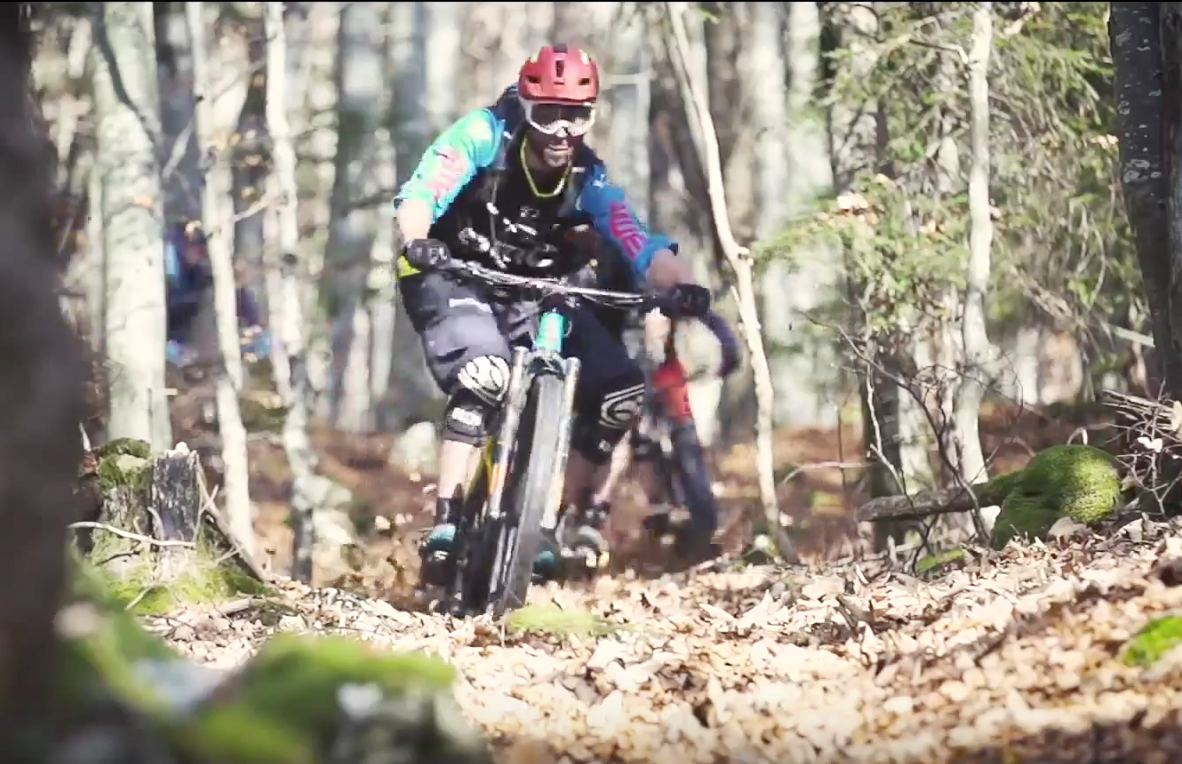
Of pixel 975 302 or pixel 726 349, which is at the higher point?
pixel 975 302

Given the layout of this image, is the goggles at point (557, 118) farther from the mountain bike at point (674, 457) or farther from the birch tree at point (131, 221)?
the birch tree at point (131, 221)

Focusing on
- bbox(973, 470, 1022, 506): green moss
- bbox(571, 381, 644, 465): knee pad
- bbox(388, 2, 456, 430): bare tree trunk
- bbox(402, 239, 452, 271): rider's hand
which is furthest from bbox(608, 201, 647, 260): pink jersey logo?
bbox(388, 2, 456, 430): bare tree trunk

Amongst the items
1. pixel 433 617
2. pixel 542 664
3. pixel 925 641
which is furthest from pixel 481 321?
pixel 925 641

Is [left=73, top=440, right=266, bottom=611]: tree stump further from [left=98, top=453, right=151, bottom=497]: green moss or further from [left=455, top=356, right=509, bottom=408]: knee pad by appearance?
[left=455, top=356, right=509, bottom=408]: knee pad

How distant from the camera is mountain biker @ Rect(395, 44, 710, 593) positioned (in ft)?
26.4

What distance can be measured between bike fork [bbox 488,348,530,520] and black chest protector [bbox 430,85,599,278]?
0.95 m

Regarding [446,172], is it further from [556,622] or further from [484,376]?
→ [556,622]

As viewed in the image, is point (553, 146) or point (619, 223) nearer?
point (553, 146)

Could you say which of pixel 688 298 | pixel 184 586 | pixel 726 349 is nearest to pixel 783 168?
pixel 726 349

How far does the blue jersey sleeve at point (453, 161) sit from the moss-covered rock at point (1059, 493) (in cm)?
283

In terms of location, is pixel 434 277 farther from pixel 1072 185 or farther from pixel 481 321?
pixel 1072 185

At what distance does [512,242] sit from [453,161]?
1.86ft

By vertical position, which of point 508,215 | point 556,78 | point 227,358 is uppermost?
point 556,78

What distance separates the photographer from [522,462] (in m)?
7.51
